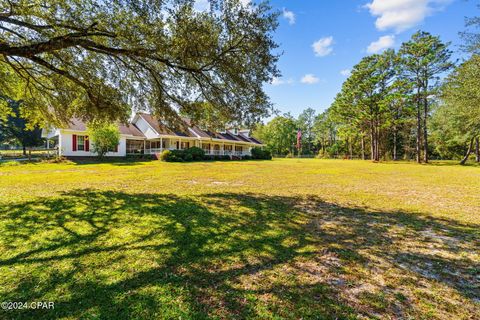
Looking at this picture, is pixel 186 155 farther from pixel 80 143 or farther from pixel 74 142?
pixel 74 142

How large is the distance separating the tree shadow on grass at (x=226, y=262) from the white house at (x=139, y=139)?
564 inches

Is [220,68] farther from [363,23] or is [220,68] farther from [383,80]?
[383,80]

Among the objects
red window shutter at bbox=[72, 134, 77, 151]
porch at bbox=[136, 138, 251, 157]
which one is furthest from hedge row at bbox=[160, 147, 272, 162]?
red window shutter at bbox=[72, 134, 77, 151]

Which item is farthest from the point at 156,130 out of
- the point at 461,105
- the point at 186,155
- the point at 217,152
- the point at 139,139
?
the point at 461,105

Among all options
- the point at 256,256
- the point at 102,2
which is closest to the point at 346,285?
the point at 256,256

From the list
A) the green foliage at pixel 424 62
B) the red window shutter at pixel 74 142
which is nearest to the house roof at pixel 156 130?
the red window shutter at pixel 74 142

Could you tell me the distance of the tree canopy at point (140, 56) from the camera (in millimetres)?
5590

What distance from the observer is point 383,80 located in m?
30.3

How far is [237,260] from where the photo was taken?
3.18 meters

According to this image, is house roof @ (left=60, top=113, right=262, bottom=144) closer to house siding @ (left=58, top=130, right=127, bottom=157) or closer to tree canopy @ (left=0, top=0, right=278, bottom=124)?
house siding @ (left=58, top=130, right=127, bottom=157)

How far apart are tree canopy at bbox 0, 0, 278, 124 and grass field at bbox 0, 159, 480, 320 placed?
12.7 feet

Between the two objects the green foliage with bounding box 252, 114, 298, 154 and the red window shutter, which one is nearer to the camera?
the red window shutter

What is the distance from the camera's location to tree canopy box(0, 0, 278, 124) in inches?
220

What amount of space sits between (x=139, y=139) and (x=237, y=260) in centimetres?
2775
